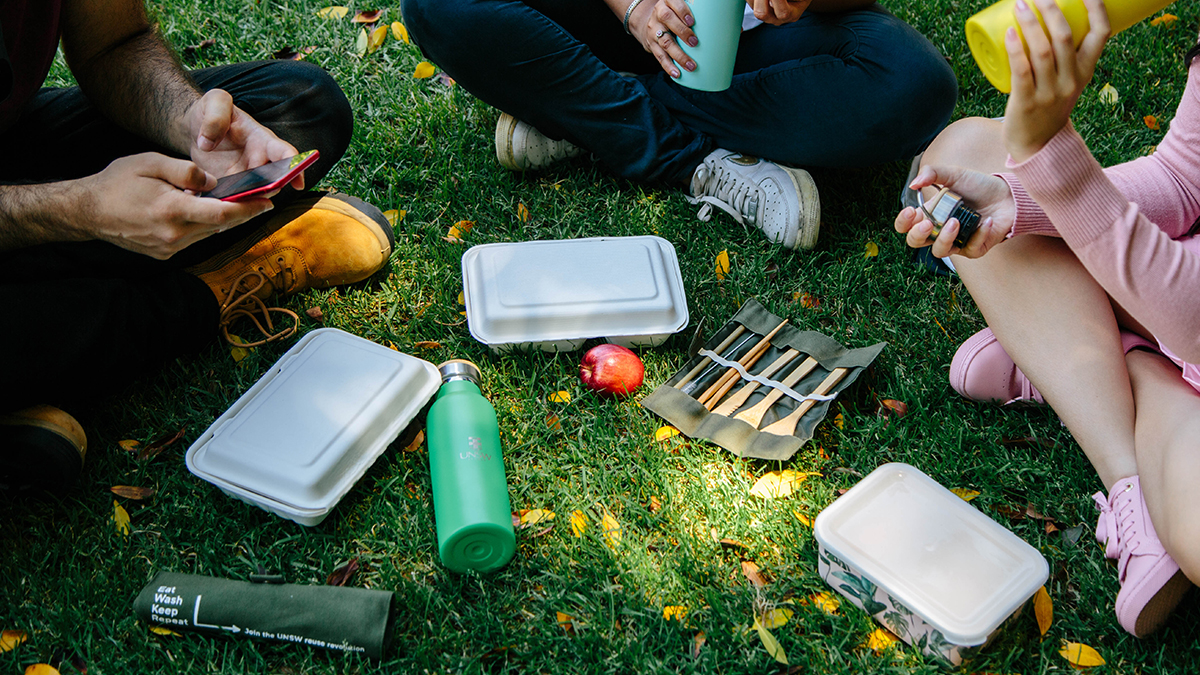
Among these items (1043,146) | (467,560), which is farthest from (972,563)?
(467,560)

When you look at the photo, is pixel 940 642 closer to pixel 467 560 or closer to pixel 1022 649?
pixel 1022 649

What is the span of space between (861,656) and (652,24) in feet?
5.46

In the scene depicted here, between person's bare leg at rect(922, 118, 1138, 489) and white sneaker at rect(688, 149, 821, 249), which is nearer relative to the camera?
person's bare leg at rect(922, 118, 1138, 489)

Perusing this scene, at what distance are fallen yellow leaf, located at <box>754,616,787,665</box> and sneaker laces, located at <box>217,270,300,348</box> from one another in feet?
4.82

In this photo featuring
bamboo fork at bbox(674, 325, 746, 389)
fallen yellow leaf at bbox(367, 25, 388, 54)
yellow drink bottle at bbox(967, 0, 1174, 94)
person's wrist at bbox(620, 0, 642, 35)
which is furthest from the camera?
fallen yellow leaf at bbox(367, 25, 388, 54)

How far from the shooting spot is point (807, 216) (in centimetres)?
251

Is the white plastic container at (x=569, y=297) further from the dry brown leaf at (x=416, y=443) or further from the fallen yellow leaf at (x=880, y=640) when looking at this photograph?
the fallen yellow leaf at (x=880, y=640)

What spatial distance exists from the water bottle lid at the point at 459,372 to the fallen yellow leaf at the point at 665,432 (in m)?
0.47

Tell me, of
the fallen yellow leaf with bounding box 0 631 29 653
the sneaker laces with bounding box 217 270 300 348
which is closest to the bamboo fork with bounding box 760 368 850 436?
the sneaker laces with bounding box 217 270 300 348

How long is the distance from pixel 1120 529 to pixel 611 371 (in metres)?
1.18

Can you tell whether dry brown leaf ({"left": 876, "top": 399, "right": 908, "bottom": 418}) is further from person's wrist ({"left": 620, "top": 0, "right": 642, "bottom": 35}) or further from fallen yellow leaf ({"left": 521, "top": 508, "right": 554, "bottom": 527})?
person's wrist ({"left": 620, "top": 0, "right": 642, "bottom": 35})

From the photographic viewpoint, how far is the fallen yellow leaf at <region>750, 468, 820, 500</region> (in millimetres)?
1977

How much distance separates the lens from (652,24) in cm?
229

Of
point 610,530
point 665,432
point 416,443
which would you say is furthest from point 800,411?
point 416,443
